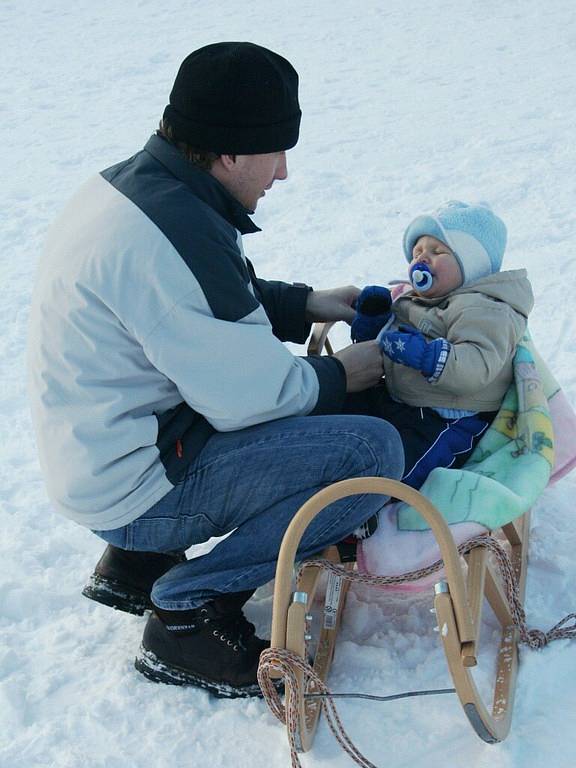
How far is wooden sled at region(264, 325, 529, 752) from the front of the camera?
2.04m

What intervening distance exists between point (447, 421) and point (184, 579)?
0.88 metres

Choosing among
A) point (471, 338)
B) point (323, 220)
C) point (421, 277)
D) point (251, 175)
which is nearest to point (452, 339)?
point (471, 338)

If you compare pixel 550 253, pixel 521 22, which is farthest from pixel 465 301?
pixel 521 22

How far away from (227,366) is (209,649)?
753 millimetres

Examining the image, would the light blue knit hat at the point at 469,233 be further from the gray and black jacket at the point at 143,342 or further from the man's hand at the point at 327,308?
the gray and black jacket at the point at 143,342

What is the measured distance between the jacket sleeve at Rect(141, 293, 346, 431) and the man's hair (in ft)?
1.25

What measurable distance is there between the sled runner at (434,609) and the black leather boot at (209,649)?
18 cm

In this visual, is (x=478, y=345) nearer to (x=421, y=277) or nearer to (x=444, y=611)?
(x=421, y=277)

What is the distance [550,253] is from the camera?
487 centimetres

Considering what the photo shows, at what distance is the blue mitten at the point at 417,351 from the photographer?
262 centimetres

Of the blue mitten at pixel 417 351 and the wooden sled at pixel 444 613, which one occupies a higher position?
the blue mitten at pixel 417 351

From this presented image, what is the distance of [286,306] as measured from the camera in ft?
Answer: 9.87

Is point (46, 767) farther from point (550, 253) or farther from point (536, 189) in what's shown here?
point (536, 189)

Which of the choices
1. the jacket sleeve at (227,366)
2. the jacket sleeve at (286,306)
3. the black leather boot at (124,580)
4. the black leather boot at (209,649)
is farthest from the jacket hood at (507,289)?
the black leather boot at (124,580)
